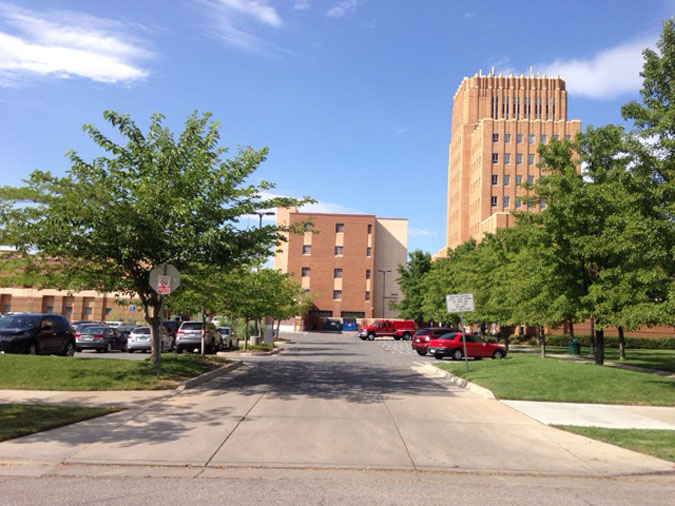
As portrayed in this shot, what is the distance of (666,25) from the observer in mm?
15000

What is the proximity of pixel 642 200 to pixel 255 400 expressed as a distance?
11314 millimetres

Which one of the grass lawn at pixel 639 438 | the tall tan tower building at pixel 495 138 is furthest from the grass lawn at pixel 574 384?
the tall tan tower building at pixel 495 138

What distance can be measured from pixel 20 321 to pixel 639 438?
1823 centimetres

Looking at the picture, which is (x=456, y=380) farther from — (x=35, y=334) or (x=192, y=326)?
(x=192, y=326)

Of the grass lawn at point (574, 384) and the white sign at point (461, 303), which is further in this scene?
the white sign at point (461, 303)

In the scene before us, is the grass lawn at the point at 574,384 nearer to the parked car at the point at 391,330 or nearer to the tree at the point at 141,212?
the tree at the point at 141,212

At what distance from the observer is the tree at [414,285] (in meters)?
74.2

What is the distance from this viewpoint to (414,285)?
7562 cm

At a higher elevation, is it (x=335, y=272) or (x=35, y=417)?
(x=335, y=272)

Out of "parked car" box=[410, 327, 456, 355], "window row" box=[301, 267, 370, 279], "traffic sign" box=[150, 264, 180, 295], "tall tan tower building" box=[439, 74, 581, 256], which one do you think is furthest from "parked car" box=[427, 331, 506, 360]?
"window row" box=[301, 267, 370, 279]

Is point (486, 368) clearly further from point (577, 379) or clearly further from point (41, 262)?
point (41, 262)

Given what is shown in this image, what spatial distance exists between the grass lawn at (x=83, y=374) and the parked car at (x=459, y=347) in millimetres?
15048

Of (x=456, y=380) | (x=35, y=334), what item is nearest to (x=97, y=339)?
(x=35, y=334)

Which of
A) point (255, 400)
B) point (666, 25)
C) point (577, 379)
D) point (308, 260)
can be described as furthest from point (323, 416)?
point (308, 260)
